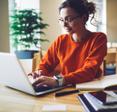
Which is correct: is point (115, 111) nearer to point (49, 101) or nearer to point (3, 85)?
point (49, 101)

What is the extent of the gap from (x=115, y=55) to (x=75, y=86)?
10.6 feet

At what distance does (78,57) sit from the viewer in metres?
1.73

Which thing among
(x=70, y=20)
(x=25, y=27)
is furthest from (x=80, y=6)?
(x=25, y=27)

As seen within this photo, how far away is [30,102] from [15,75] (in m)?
0.17

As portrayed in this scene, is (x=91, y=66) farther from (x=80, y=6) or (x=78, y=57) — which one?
(x=80, y=6)

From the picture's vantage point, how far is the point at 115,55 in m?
4.50

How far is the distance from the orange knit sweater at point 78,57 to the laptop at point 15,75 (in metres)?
0.23

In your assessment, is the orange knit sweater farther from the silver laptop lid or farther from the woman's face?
the silver laptop lid

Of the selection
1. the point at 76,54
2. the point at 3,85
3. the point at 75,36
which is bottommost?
the point at 3,85

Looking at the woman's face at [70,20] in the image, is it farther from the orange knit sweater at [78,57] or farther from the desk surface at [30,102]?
the desk surface at [30,102]

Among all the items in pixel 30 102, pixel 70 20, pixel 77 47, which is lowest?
pixel 30 102

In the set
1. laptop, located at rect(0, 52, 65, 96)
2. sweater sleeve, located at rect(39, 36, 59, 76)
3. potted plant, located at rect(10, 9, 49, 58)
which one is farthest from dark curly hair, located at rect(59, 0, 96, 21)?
potted plant, located at rect(10, 9, 49, 58)

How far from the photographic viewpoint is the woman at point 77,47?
1552mm

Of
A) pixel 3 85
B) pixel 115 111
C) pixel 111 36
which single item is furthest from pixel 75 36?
pixel 111 36
